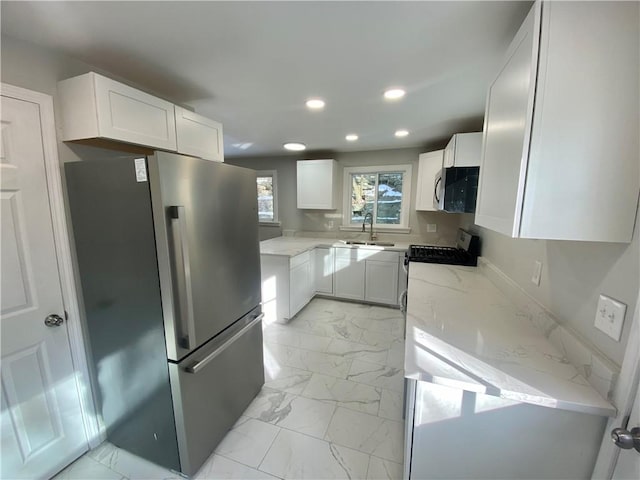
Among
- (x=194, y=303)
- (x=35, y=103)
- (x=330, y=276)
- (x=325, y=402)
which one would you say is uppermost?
(x=35, y=103)

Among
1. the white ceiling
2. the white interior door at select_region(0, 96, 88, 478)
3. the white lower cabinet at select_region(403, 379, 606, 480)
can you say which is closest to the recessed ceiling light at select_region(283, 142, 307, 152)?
the white ceiling

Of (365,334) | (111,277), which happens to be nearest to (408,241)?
(365,334)

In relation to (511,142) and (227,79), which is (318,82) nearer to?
(227,79)

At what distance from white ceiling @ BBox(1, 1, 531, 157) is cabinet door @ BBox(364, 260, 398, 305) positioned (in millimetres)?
2002

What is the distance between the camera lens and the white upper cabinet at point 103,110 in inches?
49.9

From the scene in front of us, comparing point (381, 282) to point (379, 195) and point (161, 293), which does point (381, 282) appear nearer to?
point (379, 195)

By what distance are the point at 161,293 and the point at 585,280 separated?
184cm

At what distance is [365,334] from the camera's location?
2951 millimetres

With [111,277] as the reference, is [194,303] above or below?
below

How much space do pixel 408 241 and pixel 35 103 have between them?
12.7 ft

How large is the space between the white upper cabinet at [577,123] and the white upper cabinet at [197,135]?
72.3 inches

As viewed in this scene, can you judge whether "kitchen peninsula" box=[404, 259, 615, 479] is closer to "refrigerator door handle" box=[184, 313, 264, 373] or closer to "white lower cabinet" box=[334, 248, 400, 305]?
"refrigerator door handle" box=[184, 313, 264, 373]

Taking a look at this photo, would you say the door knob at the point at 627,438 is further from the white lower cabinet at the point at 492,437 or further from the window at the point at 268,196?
the window at the point at 268,196

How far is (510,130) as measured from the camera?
3.25ft
